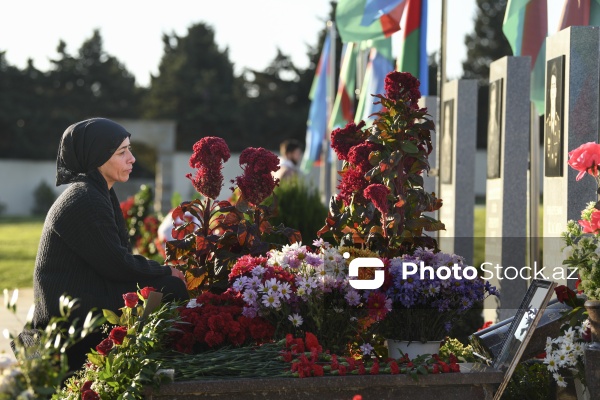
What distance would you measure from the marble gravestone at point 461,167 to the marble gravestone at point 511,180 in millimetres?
984

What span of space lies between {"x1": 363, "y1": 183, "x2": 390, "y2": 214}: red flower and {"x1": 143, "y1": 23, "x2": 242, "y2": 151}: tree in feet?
149

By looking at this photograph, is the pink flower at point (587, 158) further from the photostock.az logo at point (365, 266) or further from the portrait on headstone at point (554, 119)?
the portrait on headstone at point (554, 119)

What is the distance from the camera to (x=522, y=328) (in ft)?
13.4

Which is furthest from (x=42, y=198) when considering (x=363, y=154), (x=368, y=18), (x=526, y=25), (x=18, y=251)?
(x=363, y=154)

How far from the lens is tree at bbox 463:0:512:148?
4772 centimetres

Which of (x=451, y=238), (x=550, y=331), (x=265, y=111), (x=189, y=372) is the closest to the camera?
(x=189, y=372)

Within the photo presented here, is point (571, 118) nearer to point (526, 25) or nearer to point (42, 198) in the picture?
point (526, 25)

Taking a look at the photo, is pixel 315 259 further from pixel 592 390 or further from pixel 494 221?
pixel 494 221

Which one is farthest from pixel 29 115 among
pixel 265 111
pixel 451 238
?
pixel 451 238

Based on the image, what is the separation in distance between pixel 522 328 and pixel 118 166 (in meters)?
2.01

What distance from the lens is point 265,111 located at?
51500mm

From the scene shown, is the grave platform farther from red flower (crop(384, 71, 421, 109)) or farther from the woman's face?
red flower (crop(384, 71, 421, 109))

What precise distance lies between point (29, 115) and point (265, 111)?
11.7 metres

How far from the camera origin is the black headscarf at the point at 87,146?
469 centimetres
